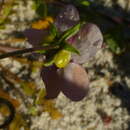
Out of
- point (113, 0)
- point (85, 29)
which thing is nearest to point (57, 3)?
point (113, 0)

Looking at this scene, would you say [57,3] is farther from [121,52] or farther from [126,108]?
[126,108]

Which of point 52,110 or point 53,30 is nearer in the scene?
point 53,30

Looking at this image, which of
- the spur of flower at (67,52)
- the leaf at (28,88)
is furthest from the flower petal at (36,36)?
the leaf at (28,88)

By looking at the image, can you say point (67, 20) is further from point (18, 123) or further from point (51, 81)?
point (18, 123)

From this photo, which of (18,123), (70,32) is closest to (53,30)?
(70,32)

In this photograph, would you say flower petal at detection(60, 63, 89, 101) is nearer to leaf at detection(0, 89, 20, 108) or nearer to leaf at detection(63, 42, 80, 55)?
leaf at detection(63, 42, 80, 55)

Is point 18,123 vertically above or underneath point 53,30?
underneath

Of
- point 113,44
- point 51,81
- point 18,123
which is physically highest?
point 51,81
